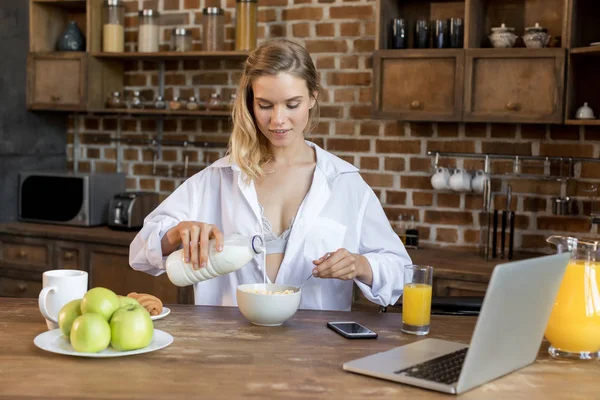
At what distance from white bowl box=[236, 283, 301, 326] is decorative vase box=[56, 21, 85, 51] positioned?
2.87 metres

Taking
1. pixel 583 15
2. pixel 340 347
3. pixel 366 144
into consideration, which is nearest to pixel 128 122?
pixel 366 144

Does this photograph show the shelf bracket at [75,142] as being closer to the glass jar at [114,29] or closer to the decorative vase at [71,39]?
the decorative vase at [71,39]

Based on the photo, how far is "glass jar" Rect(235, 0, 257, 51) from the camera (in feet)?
12.6

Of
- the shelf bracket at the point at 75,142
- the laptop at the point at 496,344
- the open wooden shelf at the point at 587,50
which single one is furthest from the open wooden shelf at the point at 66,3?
the laptop at the point at 496,344

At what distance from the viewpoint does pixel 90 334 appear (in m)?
1.50

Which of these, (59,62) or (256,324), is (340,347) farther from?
(59,62)

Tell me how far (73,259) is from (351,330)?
8.42ft

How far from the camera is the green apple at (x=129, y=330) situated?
4.99 feet

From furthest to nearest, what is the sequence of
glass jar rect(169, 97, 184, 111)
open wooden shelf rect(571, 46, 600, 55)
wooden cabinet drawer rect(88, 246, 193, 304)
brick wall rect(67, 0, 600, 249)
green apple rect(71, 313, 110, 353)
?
glass jar rect(169, 97, 184, 111) → wooden cabinet drawer rect(88, 246, 193, 304) → brick wall rect(67, 0, 600, 249) → open wooden shelf rect(571, 46, 600, 55) → green apple rect(71, 313, 110, 353)

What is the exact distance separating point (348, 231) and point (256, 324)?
23.6 inches

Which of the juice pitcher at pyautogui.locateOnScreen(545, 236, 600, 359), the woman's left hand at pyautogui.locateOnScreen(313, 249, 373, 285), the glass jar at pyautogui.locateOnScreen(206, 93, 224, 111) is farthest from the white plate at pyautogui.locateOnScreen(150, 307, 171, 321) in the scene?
the glass jar at pyautogui.locateOnScreen(206, 93, 224, 111)

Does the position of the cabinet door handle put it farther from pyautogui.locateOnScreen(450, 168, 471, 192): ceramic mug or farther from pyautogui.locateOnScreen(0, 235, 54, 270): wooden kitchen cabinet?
pyautogui.locateOnScreen(0, 235, 54, 270): wooden kitchen cabinet

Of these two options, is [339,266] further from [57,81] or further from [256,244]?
[57,81]

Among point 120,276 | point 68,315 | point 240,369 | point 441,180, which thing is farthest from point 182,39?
point 240,369
